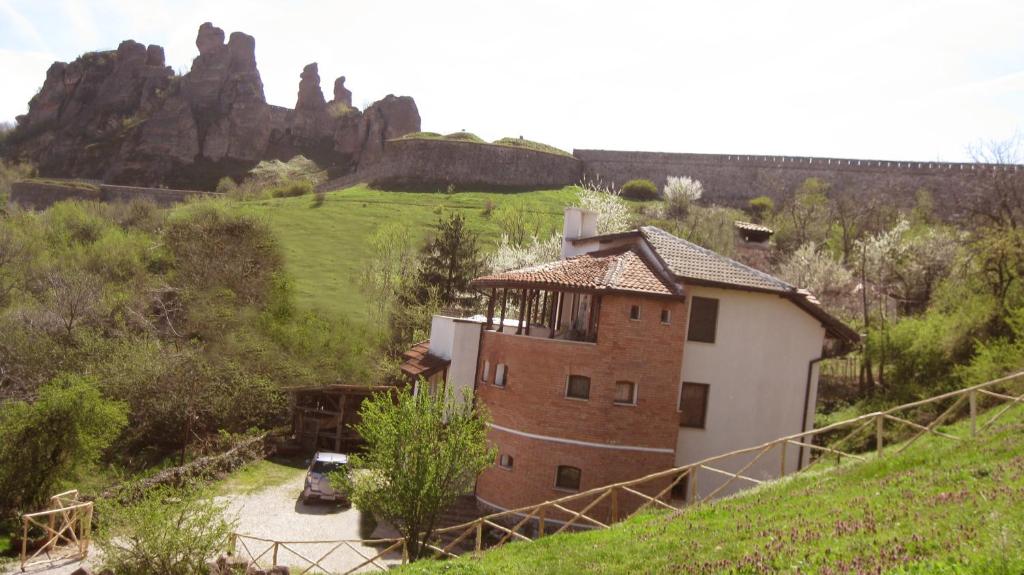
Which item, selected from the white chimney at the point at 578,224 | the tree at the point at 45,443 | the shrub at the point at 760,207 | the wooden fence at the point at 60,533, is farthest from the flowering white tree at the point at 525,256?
the shrub at the point at 760,207

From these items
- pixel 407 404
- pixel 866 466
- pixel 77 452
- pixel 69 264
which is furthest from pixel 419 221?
pixel 866 466

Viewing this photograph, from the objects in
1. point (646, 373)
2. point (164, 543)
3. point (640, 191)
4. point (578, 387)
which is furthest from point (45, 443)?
point (640, 191)

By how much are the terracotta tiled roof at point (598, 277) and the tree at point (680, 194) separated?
1570 inches

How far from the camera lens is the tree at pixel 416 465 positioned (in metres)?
16.7

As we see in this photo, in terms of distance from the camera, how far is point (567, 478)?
868 inches

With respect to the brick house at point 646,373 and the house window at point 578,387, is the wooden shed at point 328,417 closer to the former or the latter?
the brick house at point 646,373

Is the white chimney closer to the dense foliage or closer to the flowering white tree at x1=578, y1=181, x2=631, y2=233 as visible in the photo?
the dense foliage

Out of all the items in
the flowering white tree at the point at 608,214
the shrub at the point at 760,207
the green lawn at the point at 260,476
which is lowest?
the green lawn at the point at 260,476

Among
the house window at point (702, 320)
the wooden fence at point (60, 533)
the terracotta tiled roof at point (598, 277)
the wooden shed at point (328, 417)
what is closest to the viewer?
the wooden fence at point (60, 533)

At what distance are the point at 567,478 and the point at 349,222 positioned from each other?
43054mm

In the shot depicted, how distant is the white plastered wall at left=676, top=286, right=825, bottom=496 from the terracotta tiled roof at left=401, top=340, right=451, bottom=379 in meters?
8.13

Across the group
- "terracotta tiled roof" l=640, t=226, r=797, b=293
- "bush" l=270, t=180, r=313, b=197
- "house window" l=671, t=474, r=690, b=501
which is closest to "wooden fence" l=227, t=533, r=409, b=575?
"house window" l=671, t=474, r=690, b=501

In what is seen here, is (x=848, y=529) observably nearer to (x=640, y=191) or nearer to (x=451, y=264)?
(x=451, y=264)

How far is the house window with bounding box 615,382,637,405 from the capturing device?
22.3 meters
